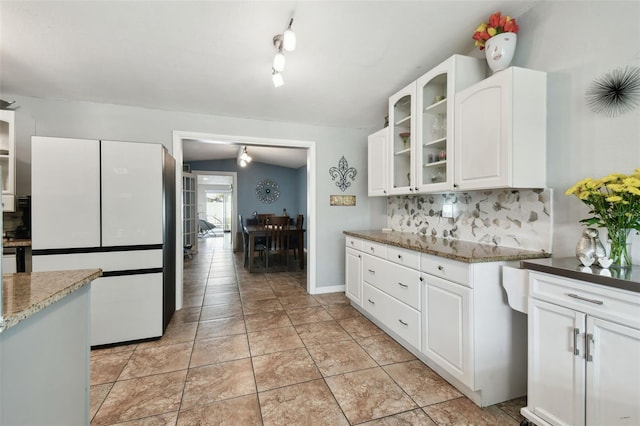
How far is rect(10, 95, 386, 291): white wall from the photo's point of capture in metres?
2.75

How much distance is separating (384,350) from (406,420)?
2.42 ft

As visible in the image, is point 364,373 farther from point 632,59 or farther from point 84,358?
point 632,59

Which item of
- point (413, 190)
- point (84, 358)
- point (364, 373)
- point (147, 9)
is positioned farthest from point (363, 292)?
point (147, 9)

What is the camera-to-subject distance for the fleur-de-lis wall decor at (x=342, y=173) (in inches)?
150

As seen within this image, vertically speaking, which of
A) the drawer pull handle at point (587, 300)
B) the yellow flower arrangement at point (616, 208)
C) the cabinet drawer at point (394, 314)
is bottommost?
the cabinet drawer at point (394, 314)

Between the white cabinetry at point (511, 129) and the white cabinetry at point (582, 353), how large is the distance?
626 mm

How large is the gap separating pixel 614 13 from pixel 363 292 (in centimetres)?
257

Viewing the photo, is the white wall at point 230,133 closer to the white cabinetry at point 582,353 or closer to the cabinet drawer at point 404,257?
the cabinet drawer at point 404,257

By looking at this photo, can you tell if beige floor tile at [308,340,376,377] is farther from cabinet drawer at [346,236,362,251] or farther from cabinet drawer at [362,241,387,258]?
cabinet drawer at [346,236,362,251]

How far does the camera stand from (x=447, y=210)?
8.29 ft

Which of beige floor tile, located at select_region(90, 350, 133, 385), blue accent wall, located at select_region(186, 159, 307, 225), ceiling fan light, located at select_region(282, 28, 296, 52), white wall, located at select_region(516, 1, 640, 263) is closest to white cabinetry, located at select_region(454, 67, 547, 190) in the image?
white wall, located at select_region(516, 1, 640, 263)

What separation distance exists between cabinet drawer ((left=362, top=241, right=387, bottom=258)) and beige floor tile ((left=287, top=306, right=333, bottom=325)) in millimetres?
840

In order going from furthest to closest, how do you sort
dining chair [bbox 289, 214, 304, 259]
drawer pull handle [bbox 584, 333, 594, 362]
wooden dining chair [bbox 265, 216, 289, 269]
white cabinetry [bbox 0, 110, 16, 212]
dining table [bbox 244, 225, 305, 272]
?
dining chair [bbox 289, 214, 304, 259] < wooden dining chair [bbox 265, 216, 289, 269] < dining table [bbox 244, 225, 305, 272] < white cabinetry [bbox 0, 110, 16, 212] < drawer pull handle [bbox 584, 333, 594, 362]

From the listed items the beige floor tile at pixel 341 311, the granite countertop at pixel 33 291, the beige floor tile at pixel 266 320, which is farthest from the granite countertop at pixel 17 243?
the beige floor tile at pixel 341 311
